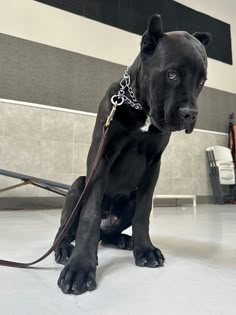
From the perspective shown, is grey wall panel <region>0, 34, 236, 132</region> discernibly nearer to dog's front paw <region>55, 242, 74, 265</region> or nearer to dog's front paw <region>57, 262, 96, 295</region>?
dog's front paw <region>55, 242, 74, 265</region>

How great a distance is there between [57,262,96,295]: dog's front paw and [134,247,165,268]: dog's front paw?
0.24 m

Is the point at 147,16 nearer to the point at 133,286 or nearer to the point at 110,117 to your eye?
the point at 110,117

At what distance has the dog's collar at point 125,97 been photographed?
0.96m

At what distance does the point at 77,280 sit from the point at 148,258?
1.00 feet

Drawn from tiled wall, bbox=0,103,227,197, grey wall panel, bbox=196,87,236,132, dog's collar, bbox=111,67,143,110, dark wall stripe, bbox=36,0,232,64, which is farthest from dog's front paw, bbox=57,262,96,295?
grey wall panel, bbox=196,87,236,132

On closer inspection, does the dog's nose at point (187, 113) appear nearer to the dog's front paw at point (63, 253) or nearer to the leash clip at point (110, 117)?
the leash clip at point (110, 117)

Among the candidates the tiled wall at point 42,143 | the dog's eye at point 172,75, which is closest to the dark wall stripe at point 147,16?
the tiled wall at point 42,143

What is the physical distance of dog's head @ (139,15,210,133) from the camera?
0.79 meters

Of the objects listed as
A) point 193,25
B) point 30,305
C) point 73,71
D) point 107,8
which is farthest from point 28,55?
point 30,305

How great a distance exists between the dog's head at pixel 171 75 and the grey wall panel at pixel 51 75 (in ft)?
10.2

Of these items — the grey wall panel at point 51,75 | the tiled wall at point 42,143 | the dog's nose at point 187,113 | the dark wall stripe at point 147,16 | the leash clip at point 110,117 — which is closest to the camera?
the dog's nose at point 187,113

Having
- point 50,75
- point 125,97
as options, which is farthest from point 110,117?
point 50,75

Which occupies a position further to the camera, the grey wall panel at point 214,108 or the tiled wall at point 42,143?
the grey wall panel at point 214,108

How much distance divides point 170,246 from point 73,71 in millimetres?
3315
